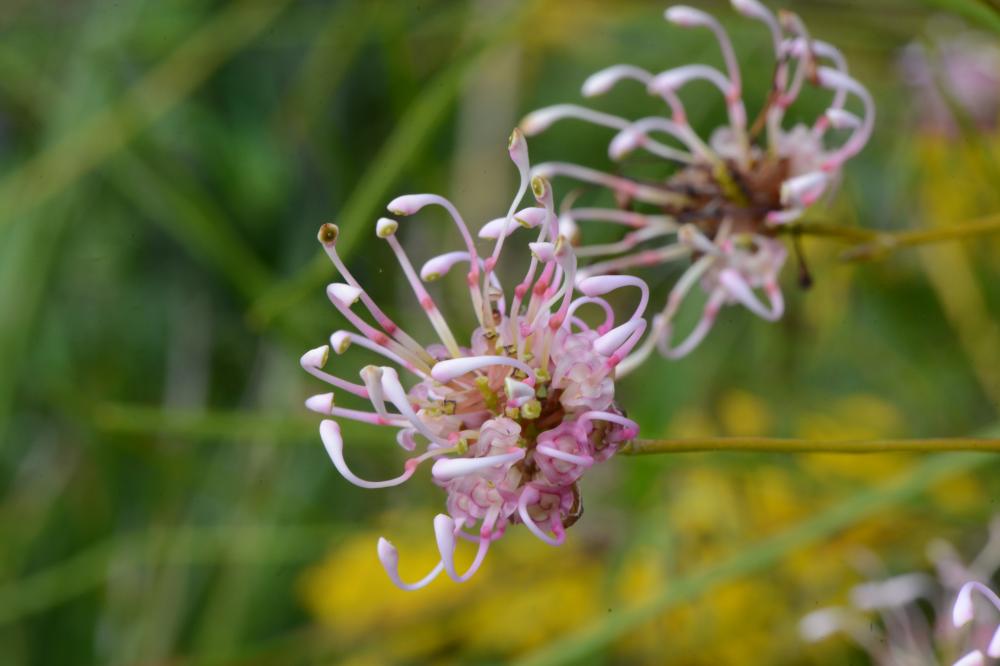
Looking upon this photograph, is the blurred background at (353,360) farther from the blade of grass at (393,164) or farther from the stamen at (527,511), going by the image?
the stamen at (527,511)

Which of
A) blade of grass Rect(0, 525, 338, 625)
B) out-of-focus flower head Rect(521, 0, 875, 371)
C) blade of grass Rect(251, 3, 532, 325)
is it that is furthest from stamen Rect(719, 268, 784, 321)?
blade of grass Rect(0, 525, 338, 625)

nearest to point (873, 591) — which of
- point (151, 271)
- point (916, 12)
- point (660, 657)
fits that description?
point (660, 657)

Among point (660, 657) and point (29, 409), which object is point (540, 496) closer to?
point (660, 657)

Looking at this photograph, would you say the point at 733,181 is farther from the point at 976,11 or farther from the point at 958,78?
the point at 958,78

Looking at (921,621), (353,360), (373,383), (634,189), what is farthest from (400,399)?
(353,360)

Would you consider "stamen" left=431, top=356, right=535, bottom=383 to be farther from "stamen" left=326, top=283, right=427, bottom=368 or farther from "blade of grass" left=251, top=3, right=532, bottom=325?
"blade of grass" left=251, top=3, right=532, bottom=325

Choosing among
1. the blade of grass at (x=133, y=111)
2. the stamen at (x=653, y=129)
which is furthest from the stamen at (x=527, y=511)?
the blade of grass at (x=133, y=111)
